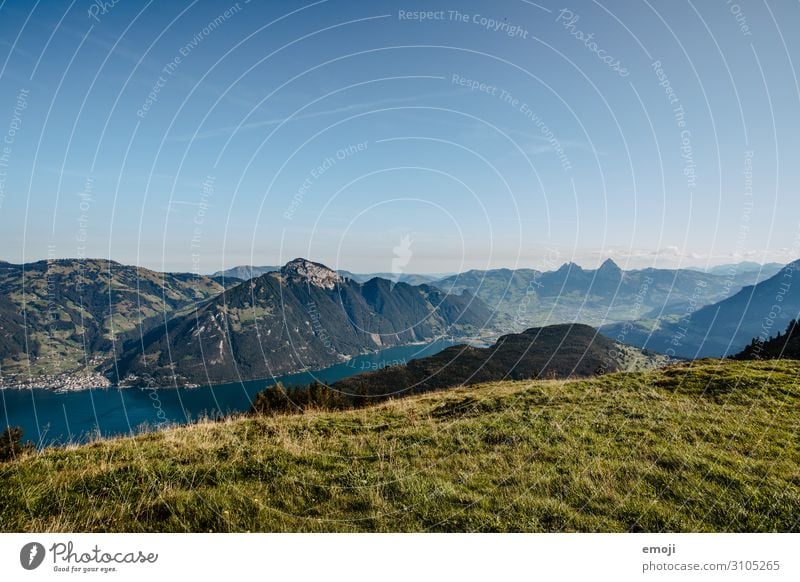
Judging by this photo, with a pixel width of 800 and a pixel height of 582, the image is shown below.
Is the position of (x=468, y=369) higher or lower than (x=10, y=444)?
lower

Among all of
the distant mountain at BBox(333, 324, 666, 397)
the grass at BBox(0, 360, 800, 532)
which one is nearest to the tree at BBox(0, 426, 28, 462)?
the grass at BBox(0, 360, 800, 532)

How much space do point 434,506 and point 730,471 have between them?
920 centimetres

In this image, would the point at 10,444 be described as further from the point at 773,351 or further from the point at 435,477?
the point at 773,351

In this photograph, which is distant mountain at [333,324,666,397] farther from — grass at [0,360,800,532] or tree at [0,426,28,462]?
grass at [0,360,800,532]

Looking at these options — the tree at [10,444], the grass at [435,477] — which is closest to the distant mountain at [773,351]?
the grass at [435,477]

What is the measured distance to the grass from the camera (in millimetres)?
9273

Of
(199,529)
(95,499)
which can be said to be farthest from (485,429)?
(95,499)

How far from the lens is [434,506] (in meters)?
9.71

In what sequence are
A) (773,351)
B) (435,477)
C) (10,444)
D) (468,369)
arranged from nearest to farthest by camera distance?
(435,477), (10,444), (773,351), (468,369)

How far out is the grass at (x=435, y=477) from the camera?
30.4 feet

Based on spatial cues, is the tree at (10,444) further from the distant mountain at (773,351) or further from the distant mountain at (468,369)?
the distant mountain at (468,369)

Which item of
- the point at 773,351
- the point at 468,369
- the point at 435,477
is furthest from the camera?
the point at 468,369

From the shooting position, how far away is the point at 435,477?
11406 mm

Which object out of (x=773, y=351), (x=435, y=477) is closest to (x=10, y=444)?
(x=435, y=477)
